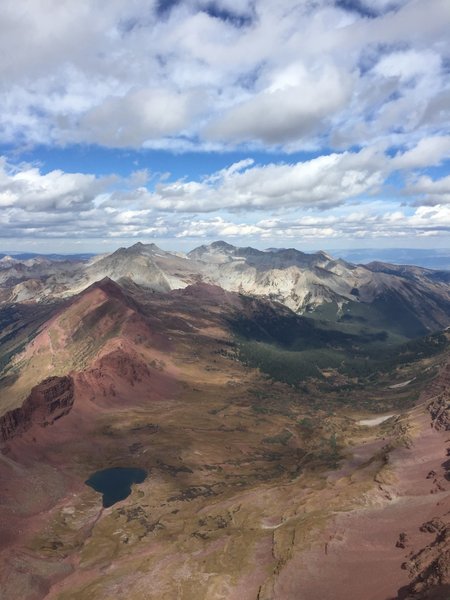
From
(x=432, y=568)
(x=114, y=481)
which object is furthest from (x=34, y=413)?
(x=432, y=568)

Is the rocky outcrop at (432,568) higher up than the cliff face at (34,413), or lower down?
higher up

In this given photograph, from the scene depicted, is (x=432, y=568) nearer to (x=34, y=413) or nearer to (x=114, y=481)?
(x=114, y=481)

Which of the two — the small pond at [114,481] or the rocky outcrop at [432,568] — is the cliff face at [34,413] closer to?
the small pond at [114,481]

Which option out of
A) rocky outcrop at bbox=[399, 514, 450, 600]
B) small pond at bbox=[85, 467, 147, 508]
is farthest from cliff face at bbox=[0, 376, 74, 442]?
rocky outcrop at bbox=[399, 514, 450, 600]

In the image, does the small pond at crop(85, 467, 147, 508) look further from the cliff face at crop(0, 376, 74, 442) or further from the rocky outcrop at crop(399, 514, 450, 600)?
the rocky outcrop at crop(399, 514, 450, 600)

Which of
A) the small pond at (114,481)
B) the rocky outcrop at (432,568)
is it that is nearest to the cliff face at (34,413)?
the small pond at (114,481)

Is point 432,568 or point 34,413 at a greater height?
point 432,568

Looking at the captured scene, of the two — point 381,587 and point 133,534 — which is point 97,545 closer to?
point 133,534
